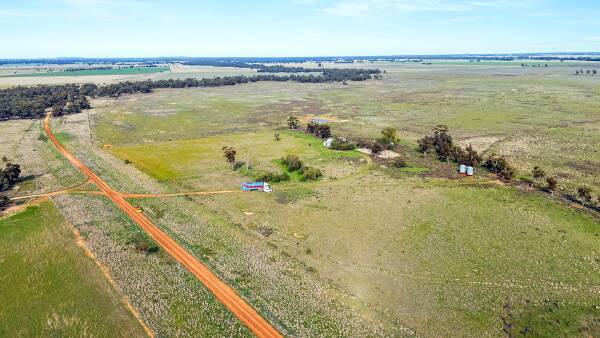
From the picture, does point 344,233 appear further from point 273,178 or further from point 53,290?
point 53,290

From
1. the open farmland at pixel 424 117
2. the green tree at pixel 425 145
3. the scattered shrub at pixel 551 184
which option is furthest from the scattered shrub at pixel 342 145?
the scattered shrub at pixel 551 184

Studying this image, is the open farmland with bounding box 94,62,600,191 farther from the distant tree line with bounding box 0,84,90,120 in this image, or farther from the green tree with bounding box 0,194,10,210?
the green tree with bounding box 0,194,10,210

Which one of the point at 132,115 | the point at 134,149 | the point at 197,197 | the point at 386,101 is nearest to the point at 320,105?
the point at 386,101

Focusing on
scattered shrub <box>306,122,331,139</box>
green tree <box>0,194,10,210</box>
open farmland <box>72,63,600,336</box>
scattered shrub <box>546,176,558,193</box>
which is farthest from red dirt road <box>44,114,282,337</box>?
scattered shrub <box>306,122,331,139</box>

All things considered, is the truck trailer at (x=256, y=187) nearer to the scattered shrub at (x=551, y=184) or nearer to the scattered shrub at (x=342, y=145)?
the scattered shrub at (x=342, y=145)

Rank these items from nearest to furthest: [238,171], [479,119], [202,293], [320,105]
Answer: [202,293], [238,171], [479,119], [320,105]

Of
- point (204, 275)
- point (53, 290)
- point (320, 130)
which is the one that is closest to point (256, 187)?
point (204, 275)

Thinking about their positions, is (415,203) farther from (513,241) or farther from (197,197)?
(197,197)
